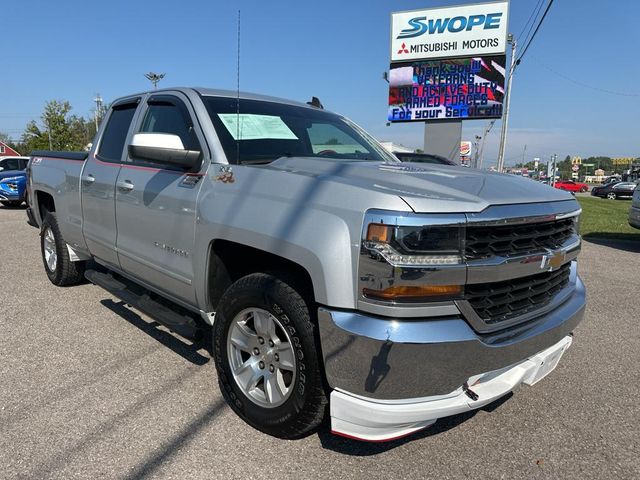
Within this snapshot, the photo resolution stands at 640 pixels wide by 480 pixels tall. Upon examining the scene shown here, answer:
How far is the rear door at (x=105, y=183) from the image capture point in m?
→ 4.04

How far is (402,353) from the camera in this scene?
2.00 m

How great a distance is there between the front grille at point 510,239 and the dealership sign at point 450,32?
1733cm

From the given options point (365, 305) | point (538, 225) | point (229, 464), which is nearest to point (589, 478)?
point (538, 225)

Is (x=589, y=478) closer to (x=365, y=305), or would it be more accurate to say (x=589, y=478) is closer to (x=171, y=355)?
(x=365, y=305)

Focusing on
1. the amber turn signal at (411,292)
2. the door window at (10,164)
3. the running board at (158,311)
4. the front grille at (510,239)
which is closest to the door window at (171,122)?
the running board at (158,311)

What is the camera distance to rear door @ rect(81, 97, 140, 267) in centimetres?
404

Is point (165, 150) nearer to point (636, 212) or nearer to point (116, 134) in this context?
point (116, 134)

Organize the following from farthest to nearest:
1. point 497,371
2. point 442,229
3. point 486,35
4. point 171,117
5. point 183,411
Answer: point 486,35, point 171,117, point 183,411, point 497,371, point 442,229

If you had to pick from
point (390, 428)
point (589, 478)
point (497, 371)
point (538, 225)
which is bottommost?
point (589, 478)

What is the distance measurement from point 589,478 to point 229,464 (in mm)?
1793

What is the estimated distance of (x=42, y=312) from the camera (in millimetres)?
4684

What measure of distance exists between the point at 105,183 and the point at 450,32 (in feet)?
56.3

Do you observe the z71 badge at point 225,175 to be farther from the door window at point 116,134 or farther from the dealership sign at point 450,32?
the dealership sign at point 450,32

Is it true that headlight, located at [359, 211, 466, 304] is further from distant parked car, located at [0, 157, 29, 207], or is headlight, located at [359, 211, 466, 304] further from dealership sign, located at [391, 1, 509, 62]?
dealership sign, located at [391, 1, 509, 62]
